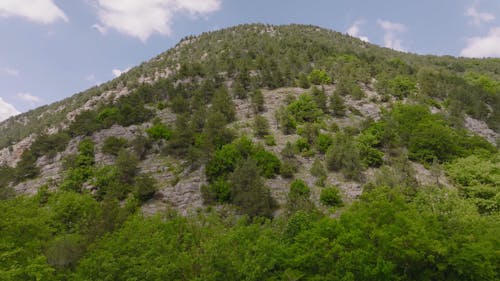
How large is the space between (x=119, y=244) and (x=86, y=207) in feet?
42.9

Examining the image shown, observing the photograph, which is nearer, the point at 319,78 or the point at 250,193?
the point at 250,193

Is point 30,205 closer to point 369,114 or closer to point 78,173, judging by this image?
point 78,173

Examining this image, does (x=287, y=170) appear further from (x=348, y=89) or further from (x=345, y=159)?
(x=348, y=89)

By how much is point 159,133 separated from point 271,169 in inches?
755

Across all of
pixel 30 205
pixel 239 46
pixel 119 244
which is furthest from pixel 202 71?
pixel 119 244

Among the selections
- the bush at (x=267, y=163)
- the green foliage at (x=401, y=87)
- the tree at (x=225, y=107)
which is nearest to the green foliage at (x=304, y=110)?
the tree at (x=225, y=107)

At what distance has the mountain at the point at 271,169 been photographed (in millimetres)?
19281

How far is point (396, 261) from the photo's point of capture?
62.7 ft

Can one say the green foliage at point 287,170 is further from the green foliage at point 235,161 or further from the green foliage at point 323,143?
the green foliage at point 323,143

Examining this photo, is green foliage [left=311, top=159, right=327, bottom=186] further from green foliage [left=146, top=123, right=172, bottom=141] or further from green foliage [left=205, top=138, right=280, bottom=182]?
green foliage [left=146, top=123, right=172, bottom=141]

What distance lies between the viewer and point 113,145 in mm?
44469

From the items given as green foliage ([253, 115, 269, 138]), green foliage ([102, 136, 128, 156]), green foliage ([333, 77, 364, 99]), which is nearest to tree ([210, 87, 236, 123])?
green foliage ([253, 115, 269, 138])

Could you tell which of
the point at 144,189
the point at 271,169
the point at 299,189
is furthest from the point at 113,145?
the point at 299,189

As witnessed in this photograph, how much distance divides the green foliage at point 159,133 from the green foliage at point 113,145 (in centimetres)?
389
